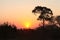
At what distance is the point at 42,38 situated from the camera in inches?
1241

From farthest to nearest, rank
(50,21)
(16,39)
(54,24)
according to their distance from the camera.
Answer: (54,24)
(50,21)
(16,39)

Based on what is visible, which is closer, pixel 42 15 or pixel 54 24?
pixel 42 15

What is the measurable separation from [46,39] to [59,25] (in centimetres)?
2949

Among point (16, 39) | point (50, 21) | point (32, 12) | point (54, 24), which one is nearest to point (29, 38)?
point (16, 39)

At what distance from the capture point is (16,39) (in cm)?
2872

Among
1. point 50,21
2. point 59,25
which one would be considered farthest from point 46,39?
point 59,25

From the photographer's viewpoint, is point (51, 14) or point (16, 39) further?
point (51, 14)

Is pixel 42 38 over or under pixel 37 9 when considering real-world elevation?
under

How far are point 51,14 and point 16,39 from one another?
2488 centimetres

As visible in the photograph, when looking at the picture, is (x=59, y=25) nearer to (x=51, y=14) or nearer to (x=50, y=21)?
(x=50, y=21)

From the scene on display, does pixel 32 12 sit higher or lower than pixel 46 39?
higher

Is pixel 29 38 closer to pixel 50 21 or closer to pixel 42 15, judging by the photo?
pixel 42 15

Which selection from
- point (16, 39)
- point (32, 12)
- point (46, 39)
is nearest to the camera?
point (16, 39)

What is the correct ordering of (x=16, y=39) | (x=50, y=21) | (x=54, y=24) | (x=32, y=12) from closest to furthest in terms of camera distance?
(x=16, y=39)
(x=32, y=12)
(x=50, y=21)
(x=54, y=24)
